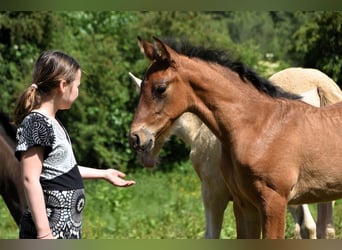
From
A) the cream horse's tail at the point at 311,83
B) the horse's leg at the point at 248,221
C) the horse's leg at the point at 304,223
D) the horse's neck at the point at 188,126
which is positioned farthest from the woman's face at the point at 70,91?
the horse's leg at the point at 304,223

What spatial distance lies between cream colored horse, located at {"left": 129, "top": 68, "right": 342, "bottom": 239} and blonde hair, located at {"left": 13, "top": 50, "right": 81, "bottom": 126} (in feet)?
8.81

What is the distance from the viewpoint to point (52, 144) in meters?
2.47

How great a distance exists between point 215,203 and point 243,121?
49.6 inches

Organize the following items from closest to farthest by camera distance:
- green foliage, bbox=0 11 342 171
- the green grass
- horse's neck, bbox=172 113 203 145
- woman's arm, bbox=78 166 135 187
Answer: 1. woman's arm, bbox=78 166 135 187
2. horse's neck, bbox=172 113 203 145
3. the green grass
4. green foliage, bbox=0 11 342 171

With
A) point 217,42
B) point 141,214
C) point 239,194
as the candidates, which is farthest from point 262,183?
point 217,42

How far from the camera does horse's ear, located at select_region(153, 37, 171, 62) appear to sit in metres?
3.96

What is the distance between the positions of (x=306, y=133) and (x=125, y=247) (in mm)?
2951

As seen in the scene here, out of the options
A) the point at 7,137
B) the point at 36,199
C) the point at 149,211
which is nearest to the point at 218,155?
the point at 7,137

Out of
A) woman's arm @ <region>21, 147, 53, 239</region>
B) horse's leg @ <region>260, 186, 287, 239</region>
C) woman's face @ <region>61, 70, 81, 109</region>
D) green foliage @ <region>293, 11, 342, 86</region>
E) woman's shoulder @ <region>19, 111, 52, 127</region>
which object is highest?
woman's face @ <region>61, 70, 81, 109</region>

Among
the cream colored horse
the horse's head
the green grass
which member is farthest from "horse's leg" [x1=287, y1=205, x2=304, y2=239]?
the horse's head

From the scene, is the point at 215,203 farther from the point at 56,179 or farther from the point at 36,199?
the point at 36,199

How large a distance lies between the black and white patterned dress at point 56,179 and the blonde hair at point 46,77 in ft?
0.19

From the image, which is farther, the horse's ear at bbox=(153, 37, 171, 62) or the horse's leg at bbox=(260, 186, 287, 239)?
the horse's ear at bbox=(153, 37, 171, 62)

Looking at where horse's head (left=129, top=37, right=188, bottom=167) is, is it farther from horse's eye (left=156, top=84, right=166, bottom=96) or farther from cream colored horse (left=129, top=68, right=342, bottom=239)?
cream colored horse (left=129, top=68, right=342, bottom=239)
